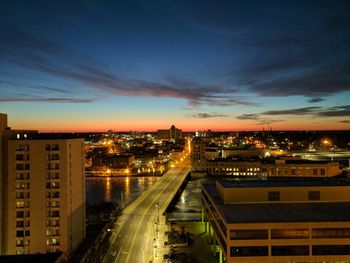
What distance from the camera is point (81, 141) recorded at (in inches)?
1100

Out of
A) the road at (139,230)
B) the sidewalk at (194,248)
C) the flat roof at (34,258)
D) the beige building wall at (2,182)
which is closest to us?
the flat roof at (34,258)

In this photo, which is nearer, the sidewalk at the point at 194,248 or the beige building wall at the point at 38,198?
the sidewalk at the point at 194,248

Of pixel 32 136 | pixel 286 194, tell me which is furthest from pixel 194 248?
pixel 32 136

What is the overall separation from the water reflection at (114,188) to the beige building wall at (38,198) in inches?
768

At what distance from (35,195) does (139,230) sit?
1084 cm

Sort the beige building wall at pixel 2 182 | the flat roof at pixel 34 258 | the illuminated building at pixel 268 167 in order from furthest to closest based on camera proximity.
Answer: the illuminated building at pixel 268 167, the beige building wall at pixel 2 182, the flat roof at pixel 34 258

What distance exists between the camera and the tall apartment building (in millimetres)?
23812

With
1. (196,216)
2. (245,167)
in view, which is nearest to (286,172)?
(245,167)

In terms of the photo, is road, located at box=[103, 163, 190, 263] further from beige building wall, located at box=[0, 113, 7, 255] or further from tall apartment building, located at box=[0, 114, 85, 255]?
beige building wall, located at box=[0, 113, 7, 255]

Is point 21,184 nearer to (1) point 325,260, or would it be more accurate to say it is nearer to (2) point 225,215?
(2) point 225,215

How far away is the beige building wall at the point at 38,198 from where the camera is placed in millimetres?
23828

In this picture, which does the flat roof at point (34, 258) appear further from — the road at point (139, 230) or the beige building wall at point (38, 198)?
the road at point (139, 230)

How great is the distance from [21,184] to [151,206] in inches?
758

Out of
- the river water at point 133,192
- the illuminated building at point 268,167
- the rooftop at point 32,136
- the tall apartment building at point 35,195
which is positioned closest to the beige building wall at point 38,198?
the tall apartment building at point 35,195
